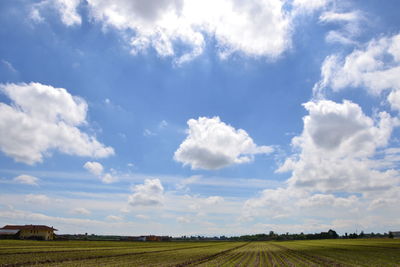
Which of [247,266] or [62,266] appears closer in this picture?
[62,266]

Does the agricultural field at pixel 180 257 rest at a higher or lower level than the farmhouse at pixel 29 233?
lower

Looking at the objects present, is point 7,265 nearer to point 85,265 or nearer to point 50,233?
point 85,265

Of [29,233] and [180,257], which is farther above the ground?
[29,233]

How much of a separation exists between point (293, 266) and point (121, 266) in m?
18.9

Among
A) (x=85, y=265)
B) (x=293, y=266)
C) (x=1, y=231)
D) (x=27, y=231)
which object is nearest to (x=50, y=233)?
(x=27, y=231)

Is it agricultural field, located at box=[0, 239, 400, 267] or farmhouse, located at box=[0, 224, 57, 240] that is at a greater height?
farmhouse, located at box=[0, 224, 57, 240]

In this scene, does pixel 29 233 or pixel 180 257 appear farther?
pixel 29 233

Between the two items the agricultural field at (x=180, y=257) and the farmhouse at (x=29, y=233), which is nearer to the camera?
the agricultural field at (x=180, y=257)

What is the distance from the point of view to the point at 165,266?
3434cm

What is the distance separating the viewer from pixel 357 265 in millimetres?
35531

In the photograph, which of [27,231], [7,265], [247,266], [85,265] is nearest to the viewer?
[7,265]

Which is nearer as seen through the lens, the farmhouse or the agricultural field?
the agricultural field

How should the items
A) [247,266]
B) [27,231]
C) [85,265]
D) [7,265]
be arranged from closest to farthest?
[7,265] → [85,265] → [247,266] → [27,231]

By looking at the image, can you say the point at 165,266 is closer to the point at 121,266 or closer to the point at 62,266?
the point at 121,266
